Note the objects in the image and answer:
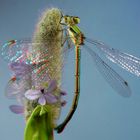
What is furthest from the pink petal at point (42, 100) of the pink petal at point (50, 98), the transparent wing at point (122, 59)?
the transparent wing at point (122, 59)

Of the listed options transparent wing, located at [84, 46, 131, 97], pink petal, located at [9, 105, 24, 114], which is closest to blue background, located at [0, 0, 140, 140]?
transparent wing, located at [84, 46, 131, 97]

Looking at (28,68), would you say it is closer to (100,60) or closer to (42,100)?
(42,100)

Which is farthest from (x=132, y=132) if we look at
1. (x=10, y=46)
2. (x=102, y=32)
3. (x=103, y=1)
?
(x=10, y=46)

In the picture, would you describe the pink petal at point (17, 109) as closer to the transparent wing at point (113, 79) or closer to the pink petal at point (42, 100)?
the pink petal at point (42, 100)

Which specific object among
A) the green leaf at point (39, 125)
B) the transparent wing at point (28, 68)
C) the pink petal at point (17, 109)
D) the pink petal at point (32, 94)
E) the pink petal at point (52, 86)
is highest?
the transparent wing at point (28, 68)

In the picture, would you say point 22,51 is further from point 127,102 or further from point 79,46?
point 127,102

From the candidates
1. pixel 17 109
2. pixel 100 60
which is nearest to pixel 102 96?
pixel 100 60
